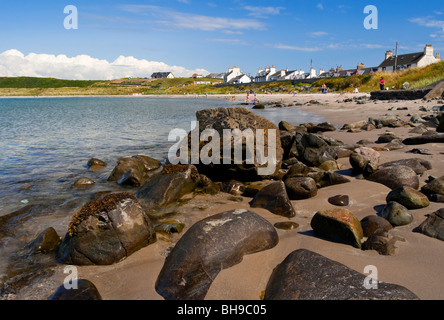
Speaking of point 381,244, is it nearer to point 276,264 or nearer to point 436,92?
point 276,264

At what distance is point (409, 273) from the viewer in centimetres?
355

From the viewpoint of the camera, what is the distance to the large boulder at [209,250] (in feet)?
12.0

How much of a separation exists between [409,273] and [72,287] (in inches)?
158

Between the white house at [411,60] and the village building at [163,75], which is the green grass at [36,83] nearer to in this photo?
the village building at [163,75]

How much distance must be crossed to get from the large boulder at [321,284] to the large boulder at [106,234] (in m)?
2.24

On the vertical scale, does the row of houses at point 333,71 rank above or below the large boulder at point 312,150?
above

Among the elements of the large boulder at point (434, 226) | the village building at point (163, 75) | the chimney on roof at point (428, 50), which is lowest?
the large boulder at point (434, 226)

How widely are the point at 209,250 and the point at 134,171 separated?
5.34 metres

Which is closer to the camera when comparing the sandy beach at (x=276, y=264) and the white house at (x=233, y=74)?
the sandy beach at (x=276, y=264)

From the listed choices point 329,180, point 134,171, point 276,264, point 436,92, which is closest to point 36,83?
point 436,92

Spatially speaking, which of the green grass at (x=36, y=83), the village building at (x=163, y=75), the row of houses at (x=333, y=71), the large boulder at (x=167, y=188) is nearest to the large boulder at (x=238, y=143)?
the large boulder at (x=167, y=188)

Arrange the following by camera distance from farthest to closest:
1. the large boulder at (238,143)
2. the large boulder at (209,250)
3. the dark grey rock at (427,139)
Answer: the dark grey rock at (427,139)
the large boulder at (238,143)
the large boulder at (209,250)
